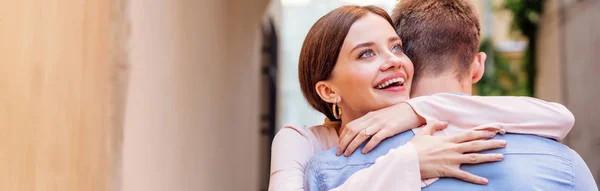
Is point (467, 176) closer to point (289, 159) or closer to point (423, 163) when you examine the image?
point (423, 163)

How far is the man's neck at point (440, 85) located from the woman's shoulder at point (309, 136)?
276 millimetres

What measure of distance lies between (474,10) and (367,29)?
325 millimetres

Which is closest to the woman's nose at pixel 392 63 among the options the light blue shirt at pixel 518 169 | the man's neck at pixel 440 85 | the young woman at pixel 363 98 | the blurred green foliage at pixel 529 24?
the young woman at pixel 363 98

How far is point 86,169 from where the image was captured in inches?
66.7

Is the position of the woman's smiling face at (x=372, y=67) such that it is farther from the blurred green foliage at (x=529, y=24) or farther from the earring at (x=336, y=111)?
the blurred green foliage at (x=529, y=24)

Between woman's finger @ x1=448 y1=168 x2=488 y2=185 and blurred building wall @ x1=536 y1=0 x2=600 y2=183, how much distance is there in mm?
3678

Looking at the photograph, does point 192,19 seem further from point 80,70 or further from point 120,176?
point 80,70

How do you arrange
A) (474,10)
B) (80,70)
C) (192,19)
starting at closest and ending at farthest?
(80,70) < (474,10) < (192,19)

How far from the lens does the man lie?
1.54 m

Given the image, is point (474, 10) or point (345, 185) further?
point (474, 10)

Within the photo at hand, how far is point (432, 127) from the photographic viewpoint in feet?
5.45

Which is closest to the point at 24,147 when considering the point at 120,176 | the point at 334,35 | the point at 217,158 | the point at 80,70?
the point at 80,70

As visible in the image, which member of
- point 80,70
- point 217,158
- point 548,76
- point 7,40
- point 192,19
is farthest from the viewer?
point 548,76

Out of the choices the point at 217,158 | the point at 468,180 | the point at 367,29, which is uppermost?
the point at 367,29
